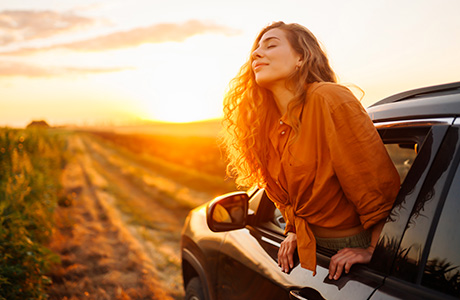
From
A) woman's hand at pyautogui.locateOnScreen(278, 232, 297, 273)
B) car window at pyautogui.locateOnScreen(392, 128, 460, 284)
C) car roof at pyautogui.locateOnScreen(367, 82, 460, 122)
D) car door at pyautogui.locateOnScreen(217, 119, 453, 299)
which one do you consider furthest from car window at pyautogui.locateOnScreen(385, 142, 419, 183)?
car window at pyautogui.locateOnScreen(392, 128, 460, 284)

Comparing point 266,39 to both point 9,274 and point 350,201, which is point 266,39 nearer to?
point 350,201

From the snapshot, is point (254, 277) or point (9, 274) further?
point (9, 274)

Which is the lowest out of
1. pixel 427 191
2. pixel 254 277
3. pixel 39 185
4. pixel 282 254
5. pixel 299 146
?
pixel 39 185

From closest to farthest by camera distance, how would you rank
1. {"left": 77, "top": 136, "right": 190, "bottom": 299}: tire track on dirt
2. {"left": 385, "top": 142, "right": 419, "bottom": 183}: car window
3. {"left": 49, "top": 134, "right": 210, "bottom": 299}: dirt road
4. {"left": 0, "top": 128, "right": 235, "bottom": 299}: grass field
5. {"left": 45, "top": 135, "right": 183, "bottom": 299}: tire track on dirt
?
1. {"left": 385, "top": 142, "right": 419, "bottom": 183}: car window
2. {"left": 0, "top": 128, "right": 235, "bottom": 299}: grass field
3. {"left": 45, "top": 135, "right": 183, "bottom": 299}: tire track on dirt
4. {"left": 49, "top": 134, "right": 210, "bottom": 299}: dirt road
5. {"left": 77, "top": 136, "right": 190, "bottom": 299}: tire track on dirt

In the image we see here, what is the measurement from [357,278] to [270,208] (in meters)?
1.01

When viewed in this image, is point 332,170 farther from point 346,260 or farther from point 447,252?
point 447,252

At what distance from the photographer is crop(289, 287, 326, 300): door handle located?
59.3 inches

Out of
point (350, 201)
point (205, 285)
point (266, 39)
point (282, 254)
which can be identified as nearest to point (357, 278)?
point (350, 201)

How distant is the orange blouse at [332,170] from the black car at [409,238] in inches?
3.8

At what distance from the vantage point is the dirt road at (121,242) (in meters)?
4.75

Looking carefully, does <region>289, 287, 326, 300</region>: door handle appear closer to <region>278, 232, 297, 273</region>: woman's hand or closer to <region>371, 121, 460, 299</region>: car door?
<region>278, 232, 297, 273</region>: woman's hand

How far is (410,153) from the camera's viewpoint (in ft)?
7.39

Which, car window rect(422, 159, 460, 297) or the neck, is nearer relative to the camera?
car window rect(422, 159, 460, 297)

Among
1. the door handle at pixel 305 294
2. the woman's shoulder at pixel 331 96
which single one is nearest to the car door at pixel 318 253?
the door handle at pixel 305 294
